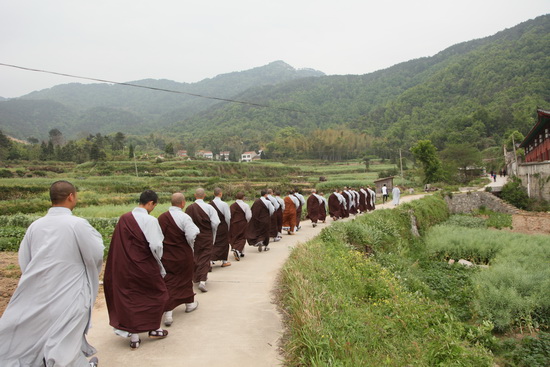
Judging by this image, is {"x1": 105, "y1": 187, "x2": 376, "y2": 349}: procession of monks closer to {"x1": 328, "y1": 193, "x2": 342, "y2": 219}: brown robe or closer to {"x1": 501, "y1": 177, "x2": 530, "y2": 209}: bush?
{"x1": 328, "y1": 193, "x2": 342, "y2": 219}: brown robe

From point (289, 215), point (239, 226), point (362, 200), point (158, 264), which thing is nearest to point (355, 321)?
point (158, 264)

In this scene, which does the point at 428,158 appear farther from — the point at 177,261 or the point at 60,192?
the point at 60,192

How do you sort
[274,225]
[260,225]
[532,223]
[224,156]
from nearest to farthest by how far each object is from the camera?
[260,225] → [274,225] → [532,223] → [224,156]

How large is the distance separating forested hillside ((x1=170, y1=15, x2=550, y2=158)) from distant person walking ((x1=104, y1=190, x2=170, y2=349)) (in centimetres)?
4739

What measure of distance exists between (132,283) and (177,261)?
1.09 meters

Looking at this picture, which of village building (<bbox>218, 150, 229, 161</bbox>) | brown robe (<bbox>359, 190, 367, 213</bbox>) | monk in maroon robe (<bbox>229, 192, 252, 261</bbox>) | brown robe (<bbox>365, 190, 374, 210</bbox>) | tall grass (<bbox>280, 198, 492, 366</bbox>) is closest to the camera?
tall grass (<bbox>280, 198, 492, 366</bbox>)

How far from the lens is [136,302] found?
14.9 feet

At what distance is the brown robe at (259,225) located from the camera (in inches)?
444

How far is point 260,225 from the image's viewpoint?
37.4 ft

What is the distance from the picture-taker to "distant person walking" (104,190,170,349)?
4480 millimetres

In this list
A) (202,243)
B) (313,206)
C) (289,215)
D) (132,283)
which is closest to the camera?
(132,283)

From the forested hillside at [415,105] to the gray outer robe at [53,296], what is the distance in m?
48.4

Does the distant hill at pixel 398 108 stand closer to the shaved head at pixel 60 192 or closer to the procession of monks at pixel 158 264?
the procession of monks at pixel 158 264

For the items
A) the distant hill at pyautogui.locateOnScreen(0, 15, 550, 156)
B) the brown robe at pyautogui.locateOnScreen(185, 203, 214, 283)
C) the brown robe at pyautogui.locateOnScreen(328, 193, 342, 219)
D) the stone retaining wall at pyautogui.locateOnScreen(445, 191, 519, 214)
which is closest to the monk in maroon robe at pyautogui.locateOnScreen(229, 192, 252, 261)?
the brown robe at pyautogui.locateOnScreen(185, 203, 214, 283)
